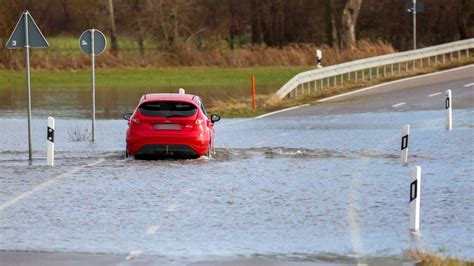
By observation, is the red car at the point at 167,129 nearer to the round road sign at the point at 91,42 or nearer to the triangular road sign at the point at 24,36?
the triangular road sign at the point at 24,36

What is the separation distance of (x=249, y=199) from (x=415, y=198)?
4304mm

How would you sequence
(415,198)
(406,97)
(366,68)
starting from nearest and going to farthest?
1. (415,198)
2. (406,97)
3. (366,68)

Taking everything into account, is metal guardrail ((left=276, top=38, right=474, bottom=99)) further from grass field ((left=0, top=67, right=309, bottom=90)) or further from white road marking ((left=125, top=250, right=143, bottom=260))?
white road marking ((left=125, top=250, right=143, bottom=260))

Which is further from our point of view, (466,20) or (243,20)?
(243,20)

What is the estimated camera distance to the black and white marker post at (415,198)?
15.1 m

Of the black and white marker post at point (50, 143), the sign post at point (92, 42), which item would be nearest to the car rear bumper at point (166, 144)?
the black and white marker post at point (50, 143)

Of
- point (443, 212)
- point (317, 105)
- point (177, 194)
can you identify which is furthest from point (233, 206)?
point (317, 105)

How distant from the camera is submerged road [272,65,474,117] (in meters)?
41.6

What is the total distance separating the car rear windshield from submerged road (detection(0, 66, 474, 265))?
91 centimetres

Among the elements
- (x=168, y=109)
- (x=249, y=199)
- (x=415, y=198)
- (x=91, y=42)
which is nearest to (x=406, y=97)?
(x=91, y=42)

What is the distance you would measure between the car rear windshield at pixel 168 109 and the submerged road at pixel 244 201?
91 centimetres

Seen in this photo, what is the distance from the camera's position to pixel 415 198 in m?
15.2

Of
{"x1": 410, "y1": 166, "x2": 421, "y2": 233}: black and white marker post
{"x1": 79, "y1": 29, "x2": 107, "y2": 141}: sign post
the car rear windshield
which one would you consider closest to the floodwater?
{"x1": 410, "y1": 166, "x2": 421, "y2": 233}: black and white marker post

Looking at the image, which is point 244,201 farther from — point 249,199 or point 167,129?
point 167,129
